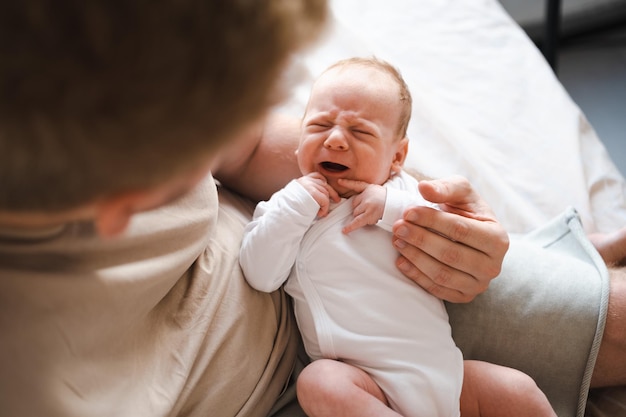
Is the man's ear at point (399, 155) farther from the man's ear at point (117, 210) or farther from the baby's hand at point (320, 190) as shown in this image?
the man's ear at point (117, 210)

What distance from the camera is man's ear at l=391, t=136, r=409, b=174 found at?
1239mm

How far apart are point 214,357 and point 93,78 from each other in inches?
23.9

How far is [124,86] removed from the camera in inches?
18.3

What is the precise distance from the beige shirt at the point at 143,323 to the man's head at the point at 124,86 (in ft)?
0.71

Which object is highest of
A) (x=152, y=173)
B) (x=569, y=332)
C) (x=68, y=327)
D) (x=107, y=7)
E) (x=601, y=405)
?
(x=107, y=7)

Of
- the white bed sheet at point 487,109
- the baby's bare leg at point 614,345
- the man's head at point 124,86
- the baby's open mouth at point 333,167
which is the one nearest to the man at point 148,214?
the man's head at point 124,86

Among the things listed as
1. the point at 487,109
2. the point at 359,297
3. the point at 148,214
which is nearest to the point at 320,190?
the point at 359,297

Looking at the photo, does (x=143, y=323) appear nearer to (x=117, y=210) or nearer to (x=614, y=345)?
(x=117, y=210)

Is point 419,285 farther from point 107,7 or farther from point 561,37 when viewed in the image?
point 561,37

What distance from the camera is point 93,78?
0.45 m

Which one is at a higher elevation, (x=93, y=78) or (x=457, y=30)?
(x=93, y=78)

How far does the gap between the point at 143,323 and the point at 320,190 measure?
37cm

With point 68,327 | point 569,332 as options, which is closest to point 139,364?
point 68,327

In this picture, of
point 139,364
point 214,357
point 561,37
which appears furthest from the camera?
point 561,37
